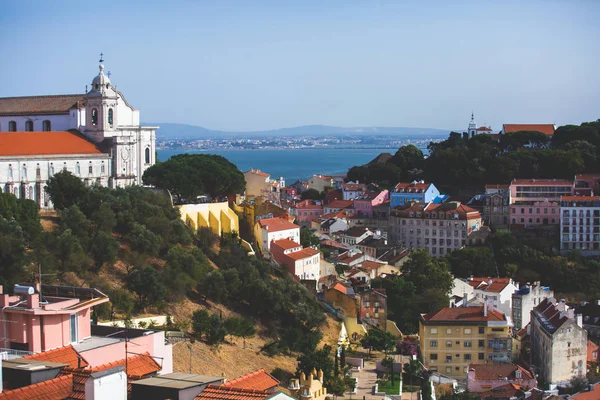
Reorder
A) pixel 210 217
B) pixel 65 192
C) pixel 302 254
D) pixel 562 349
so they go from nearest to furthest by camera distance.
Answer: pixel 562 349 < pixel 65 192 < pixel 210 217 < pixel 302 254

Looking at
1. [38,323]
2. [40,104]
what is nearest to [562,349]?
[38,323]

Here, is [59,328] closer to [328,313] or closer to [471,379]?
[471,379]

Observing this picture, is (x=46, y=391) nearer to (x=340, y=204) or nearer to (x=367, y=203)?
(x=367, y=203)

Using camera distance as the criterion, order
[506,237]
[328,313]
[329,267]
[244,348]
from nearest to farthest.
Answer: [244,348] < [328,313] < [329,267] < [506,237]

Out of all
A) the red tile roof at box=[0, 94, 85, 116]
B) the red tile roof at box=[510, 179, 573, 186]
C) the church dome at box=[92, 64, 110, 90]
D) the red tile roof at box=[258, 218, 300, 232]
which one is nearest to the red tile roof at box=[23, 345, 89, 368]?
the red tile roof at box=[258, 218, 300, 232]

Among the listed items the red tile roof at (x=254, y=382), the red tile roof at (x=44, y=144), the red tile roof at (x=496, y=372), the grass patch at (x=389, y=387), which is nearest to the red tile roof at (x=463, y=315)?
the red tile roof at (x=496, y=372)

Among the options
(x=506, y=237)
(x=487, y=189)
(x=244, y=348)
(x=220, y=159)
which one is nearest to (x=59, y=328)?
(x=244, y=348)
